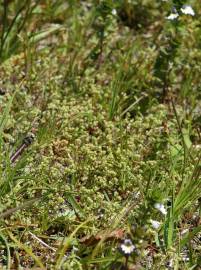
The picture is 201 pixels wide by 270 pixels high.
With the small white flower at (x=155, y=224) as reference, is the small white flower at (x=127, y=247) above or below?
above

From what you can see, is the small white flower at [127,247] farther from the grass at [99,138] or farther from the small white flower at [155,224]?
the small white flower at [155,224]

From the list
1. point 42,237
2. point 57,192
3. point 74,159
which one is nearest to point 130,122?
point 74,159

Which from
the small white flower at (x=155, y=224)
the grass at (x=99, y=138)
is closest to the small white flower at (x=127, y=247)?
the grass at (x=99, y=138)

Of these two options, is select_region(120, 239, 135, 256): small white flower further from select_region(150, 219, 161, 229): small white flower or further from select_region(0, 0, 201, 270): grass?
select_region(150, 219, 161, 229): small white flower

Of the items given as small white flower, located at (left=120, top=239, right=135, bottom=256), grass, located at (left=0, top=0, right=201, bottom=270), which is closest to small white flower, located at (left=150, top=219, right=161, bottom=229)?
grass, located at (left=0, top=0, right=201, bottom=270)

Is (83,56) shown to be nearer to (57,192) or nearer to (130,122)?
(130,122)

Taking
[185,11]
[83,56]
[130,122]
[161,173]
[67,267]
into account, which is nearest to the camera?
[67,267]

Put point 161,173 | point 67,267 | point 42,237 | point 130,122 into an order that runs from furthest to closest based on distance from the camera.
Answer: point 130,122
point 161,173
point 42,237
point 67,267

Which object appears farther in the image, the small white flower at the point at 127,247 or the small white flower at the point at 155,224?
the small white flower at the point at 155,224
